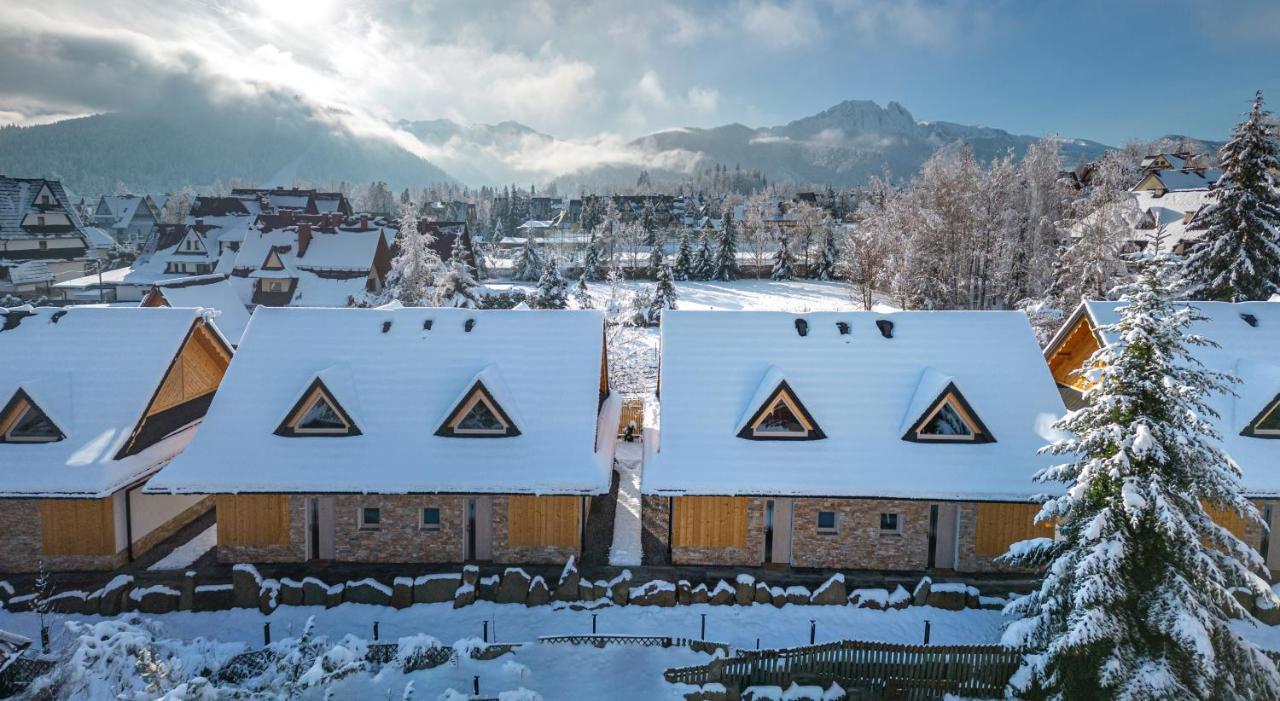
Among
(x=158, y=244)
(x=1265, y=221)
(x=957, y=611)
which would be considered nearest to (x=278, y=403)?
(x=957, y=611)

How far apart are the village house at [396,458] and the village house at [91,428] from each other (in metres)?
1.77

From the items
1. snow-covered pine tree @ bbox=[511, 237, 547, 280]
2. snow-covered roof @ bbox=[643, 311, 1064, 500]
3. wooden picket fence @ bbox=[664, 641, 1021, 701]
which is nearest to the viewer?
wooden picket fence @ bbox=[664, 641, 1021, 701]

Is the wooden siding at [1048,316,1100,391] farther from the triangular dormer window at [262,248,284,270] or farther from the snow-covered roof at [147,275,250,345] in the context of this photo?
the triangular dormer window at [262,248,284,270]

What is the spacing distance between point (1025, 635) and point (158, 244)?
80.2 metres

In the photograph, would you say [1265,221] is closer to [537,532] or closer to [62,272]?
[537,532]

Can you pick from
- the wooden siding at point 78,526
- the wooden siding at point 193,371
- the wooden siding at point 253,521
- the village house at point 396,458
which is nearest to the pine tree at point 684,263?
the wooden siding at point 193,371

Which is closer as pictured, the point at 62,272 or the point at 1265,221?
the point at 1265,221

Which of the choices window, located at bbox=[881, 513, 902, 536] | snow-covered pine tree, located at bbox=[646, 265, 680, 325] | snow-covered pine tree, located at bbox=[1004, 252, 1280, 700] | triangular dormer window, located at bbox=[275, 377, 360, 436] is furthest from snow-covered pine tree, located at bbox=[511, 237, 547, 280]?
snow-covered pine tree, located at bbox=[1004, 252, 1280, 700]

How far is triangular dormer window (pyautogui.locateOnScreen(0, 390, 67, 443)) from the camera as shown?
17125mm

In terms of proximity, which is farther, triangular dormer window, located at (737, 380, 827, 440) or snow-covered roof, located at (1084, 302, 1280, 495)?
triangular dormer window, located at (737, 380, 827, 440)

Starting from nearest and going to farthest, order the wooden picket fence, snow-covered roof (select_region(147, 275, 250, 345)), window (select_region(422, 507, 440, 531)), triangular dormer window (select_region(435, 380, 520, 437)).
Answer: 1. the wooden picket fence
2. window (select_region(422, 507, 440, 531))
3. triangular dormer window (select_region(435, 380, 520, 437))
4. snow-covered roof (select_region(147, 275, 250, 345))

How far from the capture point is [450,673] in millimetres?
13258

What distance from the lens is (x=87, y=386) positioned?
1812cm

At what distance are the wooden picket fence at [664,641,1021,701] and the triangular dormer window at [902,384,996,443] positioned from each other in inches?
219
